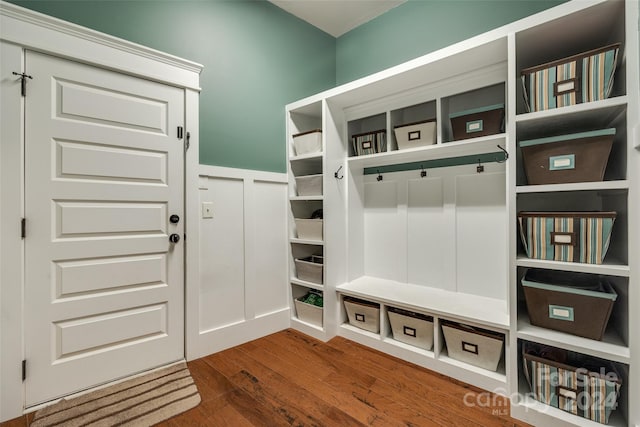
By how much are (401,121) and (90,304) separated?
8.16 feet

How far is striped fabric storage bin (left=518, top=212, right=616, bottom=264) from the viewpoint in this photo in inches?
50.8

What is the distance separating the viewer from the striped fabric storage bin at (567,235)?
1289mm

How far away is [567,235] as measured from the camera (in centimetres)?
135

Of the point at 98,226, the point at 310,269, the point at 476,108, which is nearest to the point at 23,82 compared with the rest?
the point at 98,226

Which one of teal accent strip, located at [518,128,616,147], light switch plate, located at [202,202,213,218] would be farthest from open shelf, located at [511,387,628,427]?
light switch plate, located at [202,202,213,218]

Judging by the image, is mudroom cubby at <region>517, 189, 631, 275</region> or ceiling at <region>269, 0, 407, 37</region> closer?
mudroom cubby at <region>517, 189, 631, 275</region>

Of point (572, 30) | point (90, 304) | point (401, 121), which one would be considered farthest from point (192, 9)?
point (572, 30)

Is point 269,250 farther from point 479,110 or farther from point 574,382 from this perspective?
point 574,382

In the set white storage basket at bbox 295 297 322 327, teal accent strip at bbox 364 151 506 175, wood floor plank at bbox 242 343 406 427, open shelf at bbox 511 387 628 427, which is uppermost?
teal accent strip at bbox 364 151 506 175

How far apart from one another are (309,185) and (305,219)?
0.95 feet

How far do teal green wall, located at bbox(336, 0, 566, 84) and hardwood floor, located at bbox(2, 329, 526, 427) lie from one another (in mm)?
2417

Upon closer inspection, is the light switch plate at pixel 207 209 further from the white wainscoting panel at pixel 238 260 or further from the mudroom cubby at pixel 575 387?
the mudroom cubby at pixel 575 387

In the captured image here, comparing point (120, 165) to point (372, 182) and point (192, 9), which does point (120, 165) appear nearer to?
point (192, 9)

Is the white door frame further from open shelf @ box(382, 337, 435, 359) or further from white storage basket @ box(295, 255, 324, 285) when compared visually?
open shelf @ box(382, 337, 435, 359)
